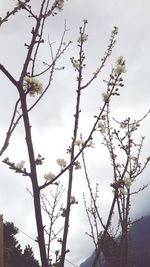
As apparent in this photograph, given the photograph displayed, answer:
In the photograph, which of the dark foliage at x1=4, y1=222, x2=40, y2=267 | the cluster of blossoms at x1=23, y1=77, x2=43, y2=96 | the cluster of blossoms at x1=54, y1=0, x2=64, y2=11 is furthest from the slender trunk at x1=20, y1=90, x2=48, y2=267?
the dark foliage at x1=4, y1=222, x2=40, y2=267

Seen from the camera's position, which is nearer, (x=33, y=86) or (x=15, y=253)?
(x=33, y=86)

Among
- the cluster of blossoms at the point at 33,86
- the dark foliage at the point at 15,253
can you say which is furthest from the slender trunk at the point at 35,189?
the dark foliage at the point at 15,253

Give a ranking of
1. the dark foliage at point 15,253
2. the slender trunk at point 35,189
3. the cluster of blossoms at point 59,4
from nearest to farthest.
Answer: the slender trunk at point 35,189 → the cluster of blossoms at point 59,4 → the dark foliage at point 15,253

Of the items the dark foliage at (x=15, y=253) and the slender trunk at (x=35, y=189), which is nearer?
the slender trunk at (x=35, y=189)

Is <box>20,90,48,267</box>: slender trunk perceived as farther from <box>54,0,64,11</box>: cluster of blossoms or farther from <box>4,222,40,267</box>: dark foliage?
<box>4,222,40,267</box>: dark foliage

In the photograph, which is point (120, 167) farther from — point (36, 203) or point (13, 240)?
point (13, 240)

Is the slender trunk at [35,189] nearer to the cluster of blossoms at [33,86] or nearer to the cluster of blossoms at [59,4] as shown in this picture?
the cluster of blossoms at [33,86]

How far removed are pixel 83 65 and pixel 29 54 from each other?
2.14 meters

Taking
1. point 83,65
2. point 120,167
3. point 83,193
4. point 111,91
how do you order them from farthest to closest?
1. point 83,193
2. point 120,167
3. point 83,65
4. point 111,91

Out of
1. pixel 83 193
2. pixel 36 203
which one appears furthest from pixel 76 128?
pixel 83 193

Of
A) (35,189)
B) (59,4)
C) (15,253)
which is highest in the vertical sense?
(15,253)

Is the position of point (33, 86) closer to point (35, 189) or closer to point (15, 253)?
point (35, 189)

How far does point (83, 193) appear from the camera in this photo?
717 centimetres

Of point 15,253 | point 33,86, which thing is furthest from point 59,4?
point 15,253
